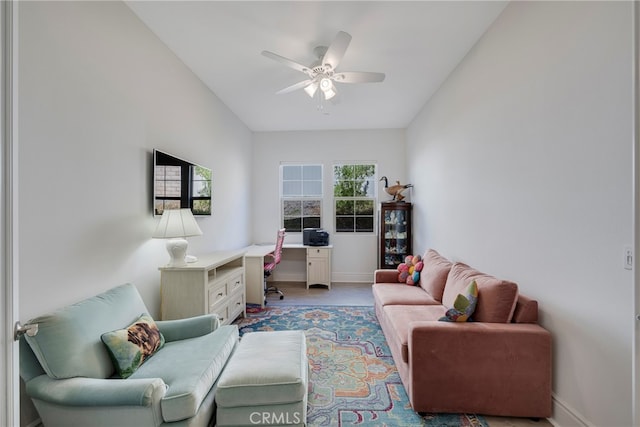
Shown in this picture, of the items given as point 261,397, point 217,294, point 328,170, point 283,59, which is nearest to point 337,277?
point 328,170

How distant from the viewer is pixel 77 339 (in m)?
1.41

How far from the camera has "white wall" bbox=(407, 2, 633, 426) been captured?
1.30 metres

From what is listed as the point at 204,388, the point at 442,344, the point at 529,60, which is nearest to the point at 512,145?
the point at 529,60

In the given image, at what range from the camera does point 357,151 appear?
5.18 metres

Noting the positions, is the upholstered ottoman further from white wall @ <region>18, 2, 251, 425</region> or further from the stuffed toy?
the stuffed toy

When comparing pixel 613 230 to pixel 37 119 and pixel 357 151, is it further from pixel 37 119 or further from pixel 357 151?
pixel 357 151

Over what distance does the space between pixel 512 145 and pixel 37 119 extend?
9.90 ft

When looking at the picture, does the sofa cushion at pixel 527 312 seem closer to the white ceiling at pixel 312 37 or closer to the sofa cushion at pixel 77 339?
the white ceiling at pixel 312 37

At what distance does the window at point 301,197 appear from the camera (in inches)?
209

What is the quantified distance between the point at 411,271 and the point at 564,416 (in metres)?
1.80

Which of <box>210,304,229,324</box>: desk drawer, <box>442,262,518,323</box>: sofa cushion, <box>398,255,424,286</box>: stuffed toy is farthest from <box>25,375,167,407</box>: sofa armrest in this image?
<box>398,255,424,286</box>: stuffed toy

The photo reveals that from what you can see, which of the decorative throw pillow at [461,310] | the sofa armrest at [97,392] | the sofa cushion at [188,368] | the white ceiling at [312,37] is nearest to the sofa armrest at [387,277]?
the decorative throw pillow at [461,310]

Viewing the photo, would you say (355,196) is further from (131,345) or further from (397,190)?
(131,345)

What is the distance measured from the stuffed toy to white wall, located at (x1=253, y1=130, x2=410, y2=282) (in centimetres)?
173
